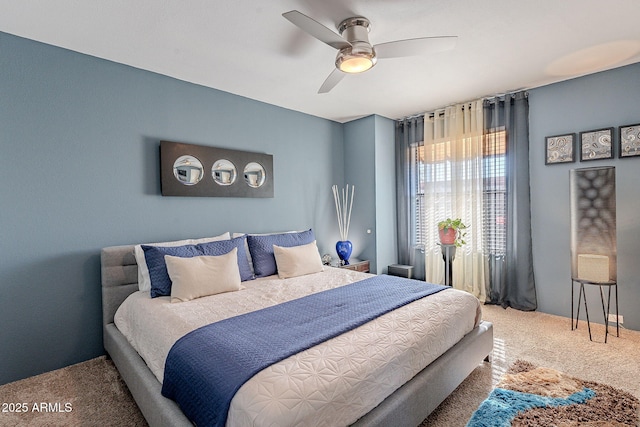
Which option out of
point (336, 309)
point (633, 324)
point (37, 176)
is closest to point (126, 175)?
point (37, 176)

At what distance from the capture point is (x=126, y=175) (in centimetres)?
278

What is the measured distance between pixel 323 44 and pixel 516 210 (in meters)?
2.83

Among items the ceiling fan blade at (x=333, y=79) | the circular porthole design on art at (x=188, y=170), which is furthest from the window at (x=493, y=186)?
the circular porthole design on art at (x=188, y=170)

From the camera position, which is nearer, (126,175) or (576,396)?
(576,396)

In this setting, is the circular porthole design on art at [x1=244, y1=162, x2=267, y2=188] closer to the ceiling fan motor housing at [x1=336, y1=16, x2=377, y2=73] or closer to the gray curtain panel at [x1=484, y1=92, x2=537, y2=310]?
the ceiling fan motor housing at [x1=336, y1=16, x2=377, y2=73]

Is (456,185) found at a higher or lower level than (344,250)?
higher

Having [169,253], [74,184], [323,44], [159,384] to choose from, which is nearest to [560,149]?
[323,44]

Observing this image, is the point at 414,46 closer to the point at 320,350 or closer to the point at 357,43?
the point at 357,43

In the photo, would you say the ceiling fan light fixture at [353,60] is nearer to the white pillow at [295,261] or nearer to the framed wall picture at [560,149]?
the white pillow at [295,261]

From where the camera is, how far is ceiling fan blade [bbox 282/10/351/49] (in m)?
1.75

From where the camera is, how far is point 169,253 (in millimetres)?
2543

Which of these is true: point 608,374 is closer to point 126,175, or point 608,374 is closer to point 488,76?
point 488,76

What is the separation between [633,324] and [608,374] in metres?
1.12

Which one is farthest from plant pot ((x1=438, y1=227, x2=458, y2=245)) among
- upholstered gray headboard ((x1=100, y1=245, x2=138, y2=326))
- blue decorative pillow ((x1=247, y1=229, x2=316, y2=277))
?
upholstered gray headboard ((x1=100, y1=245, x2=138, y2=326))
